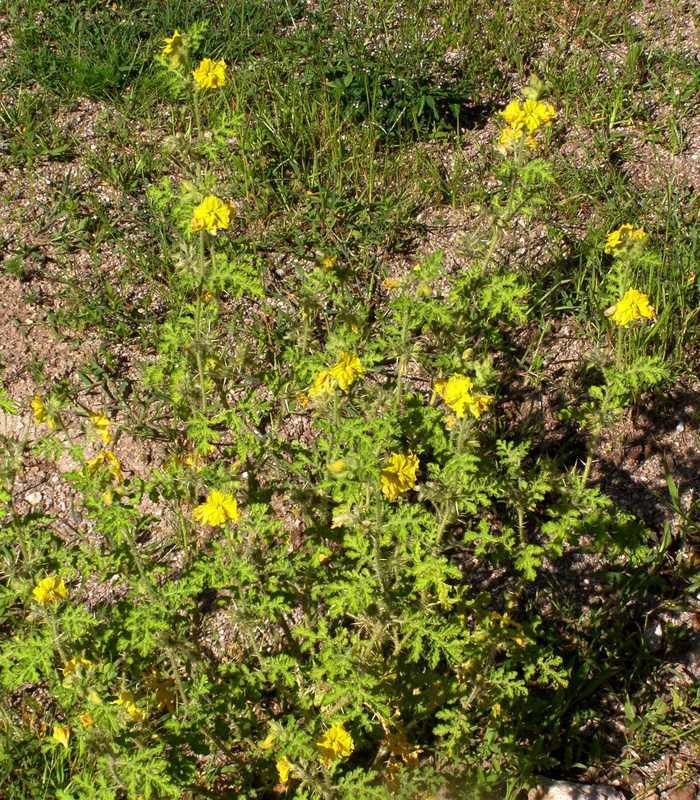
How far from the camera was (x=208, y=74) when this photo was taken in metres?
3.26

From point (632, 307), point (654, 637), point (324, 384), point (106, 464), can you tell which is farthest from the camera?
point (654, 637)

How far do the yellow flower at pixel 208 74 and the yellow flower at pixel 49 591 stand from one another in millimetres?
1838

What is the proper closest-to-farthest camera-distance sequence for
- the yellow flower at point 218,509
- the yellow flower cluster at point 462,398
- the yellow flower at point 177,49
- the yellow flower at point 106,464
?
1. the yellow flower cluster at point 462,398
2. the yellow flower at point 218,509
3. the yellow flower at point 106,464
4. the yellow flower at point 177,49

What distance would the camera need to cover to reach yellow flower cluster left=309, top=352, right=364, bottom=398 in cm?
279

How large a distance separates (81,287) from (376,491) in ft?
9.00

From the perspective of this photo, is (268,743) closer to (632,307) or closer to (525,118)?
(632,307)

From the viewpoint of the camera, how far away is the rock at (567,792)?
326 centimetres

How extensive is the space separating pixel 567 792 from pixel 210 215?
2.46 metres

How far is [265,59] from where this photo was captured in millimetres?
5750

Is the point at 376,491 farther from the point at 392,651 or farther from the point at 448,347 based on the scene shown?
the point at 448,347

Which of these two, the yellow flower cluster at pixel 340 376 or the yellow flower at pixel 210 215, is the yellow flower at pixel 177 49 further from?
the yellow flower cluster at pixel 340 376

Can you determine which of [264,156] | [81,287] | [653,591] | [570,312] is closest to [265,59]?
[264,156]

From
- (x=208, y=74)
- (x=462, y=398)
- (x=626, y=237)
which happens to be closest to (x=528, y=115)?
(x=626, y=237)

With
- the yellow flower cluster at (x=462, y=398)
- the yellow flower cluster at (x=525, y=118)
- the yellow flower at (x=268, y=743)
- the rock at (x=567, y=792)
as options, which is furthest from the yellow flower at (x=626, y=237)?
the yellow flower at (x=268, y=743)
